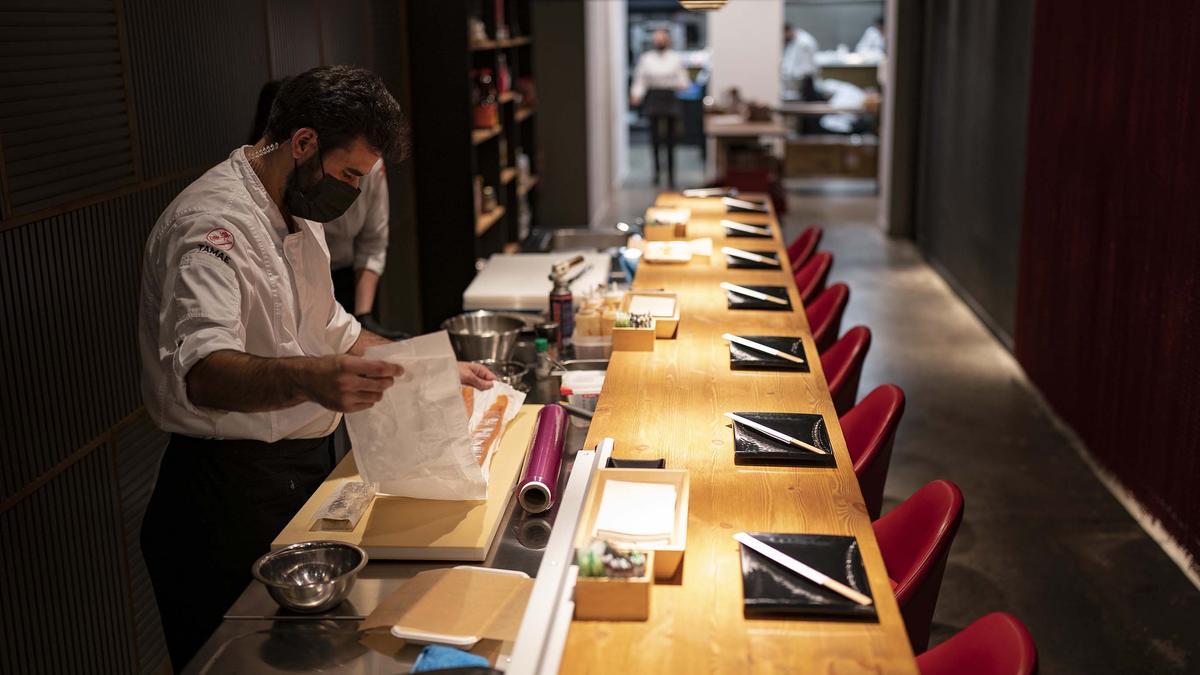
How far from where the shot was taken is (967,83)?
7.79 m

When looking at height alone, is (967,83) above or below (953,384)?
above

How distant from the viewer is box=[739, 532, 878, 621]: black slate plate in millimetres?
1818

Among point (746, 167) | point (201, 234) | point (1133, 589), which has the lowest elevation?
point (1133, 589)

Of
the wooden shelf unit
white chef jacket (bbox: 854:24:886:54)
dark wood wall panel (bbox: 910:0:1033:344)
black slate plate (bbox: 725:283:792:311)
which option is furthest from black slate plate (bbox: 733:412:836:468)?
white chef jacket (bbox: 854:24:886:54)

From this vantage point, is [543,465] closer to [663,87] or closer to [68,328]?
[68,328]

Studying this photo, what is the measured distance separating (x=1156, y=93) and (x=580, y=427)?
2.74 metres

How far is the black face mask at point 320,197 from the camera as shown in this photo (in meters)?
2.27

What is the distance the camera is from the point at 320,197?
229 centimetres

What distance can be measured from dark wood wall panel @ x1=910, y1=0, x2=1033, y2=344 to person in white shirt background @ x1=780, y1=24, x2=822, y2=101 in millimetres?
4711

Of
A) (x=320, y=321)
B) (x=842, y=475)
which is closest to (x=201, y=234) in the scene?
(x=320, y=321)

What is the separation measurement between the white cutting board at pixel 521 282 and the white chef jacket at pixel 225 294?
153 cm

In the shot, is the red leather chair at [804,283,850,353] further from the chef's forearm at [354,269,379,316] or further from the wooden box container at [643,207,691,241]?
the chef's forearm at [354,269,379,316]

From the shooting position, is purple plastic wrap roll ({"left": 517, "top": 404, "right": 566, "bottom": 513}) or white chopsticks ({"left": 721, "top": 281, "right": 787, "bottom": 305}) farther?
white chopsticks ({"left": 721, "top": 281, "right": 787, "bottom": 305})

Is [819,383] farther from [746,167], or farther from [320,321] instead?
[746,167]
